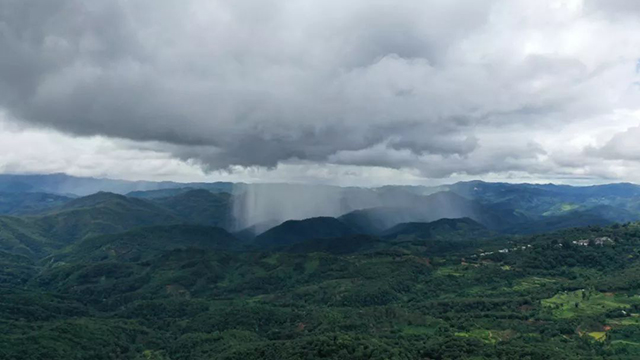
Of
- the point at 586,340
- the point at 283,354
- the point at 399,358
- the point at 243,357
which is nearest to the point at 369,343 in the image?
the point at 399,358

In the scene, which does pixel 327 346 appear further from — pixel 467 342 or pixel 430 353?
pixel 467 342

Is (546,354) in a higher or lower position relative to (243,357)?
higher

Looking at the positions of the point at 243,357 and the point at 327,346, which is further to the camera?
the point at 243,357

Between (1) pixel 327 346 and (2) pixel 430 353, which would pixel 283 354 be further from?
(2) pixel 430 353

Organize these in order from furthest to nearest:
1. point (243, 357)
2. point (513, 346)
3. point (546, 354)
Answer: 1. point (243, 357)
2. point (513, 346)
3. point (546, 354)

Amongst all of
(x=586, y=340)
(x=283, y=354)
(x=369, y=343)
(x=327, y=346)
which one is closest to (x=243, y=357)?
(x=283, y=354)

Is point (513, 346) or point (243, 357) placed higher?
point (513, 346)

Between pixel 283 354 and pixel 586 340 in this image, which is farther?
pixel 586 340

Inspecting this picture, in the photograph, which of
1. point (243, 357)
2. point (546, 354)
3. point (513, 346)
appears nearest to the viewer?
point (546, 354)
